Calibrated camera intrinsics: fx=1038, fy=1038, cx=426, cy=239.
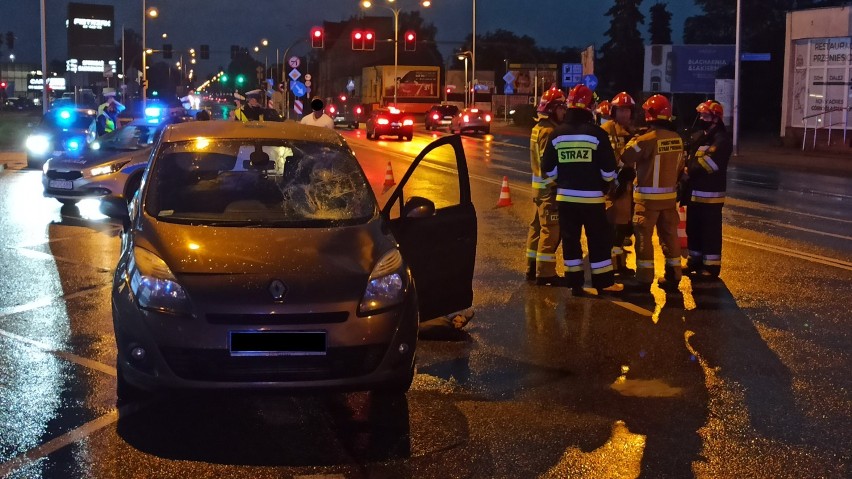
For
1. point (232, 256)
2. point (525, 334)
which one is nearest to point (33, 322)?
point (232, 256)

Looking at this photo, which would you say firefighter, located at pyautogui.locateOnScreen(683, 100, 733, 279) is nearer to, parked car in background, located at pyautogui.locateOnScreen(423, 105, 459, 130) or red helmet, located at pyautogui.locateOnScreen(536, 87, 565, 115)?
red helmet, located at pyautogui.locateOnScreen(536, 87, 565, 115)

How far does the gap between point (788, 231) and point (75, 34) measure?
403ft

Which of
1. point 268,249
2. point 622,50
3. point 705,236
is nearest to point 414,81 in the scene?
point 622,50

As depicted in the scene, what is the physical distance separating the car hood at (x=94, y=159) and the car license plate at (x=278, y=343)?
1024 centimetres

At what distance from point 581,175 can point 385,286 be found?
3.78 m

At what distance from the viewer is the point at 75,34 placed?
125m

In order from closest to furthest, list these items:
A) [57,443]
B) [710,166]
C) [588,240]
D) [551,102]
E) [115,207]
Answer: [57,443] → [115,207] → [588,240] → [551,102] → [710,166]

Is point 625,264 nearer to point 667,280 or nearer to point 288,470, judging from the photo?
point 667,280

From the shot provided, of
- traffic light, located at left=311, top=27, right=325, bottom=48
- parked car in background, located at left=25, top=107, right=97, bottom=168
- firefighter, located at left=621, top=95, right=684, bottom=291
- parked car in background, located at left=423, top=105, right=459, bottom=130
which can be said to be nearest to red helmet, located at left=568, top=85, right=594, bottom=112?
firefighter, located at left=621, top=95, right=684, bottom=291

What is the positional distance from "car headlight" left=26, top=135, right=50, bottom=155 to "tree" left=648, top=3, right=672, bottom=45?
75355 mm

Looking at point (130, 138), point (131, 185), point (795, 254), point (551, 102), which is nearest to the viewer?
point (131, 185)

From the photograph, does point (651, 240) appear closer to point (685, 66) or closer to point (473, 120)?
point (473, 120)

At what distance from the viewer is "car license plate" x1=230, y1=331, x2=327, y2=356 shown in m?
5.30

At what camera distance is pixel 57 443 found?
5289mm
